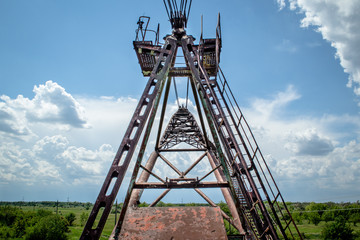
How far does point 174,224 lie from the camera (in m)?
3.42

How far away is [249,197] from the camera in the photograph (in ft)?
16.8

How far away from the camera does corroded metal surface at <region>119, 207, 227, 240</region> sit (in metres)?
3.23

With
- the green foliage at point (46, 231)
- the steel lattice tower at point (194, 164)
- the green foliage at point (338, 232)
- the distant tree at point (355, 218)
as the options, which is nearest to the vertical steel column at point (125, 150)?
the steel lattice tower at point (194, 164)

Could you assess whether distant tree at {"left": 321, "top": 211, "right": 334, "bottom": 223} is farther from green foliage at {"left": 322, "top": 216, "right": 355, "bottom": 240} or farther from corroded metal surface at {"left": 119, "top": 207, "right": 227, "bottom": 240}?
corroded metal surface at {"left": 119, "top": 207, "right": 227, "bottom": 240}

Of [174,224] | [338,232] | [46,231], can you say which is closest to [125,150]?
[174,224]

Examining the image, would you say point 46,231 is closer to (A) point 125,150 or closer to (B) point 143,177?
(B) point 143,177

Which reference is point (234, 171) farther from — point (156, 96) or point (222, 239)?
point (156, 96)

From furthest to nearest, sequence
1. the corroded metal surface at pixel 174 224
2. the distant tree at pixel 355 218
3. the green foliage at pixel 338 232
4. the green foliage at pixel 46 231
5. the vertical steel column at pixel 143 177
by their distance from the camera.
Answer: the distant tree at pixel 355 218 → the green foliage at pixel 46 231 → the green foliage at pixel 338 232 → the vertical steel column at pixel 143 177 → the corroded metal surface at pixel 174 224

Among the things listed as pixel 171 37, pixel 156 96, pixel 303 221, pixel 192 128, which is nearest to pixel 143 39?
pixel 171 37

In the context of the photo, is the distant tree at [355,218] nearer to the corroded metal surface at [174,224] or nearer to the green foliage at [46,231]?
the green foliage at [46,231]

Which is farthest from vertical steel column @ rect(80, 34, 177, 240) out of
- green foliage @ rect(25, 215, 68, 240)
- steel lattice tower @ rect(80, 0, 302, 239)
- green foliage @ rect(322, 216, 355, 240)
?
green foliage @ rect(322, 216, 355, 240)

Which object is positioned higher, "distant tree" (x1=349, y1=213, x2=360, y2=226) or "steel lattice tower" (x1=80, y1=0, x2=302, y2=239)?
"steel lattice tower" (x1=80, y1=0, x2=302, y2=239)

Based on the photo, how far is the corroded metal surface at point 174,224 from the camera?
323 cm

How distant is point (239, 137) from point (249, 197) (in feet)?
5.20
